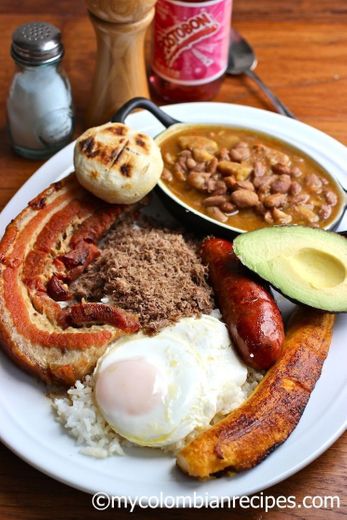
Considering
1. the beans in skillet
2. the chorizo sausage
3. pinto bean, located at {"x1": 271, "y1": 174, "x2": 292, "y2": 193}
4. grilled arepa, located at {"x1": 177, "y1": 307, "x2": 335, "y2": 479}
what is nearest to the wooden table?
the beans in skillet

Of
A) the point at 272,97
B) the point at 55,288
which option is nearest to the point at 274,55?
the point at 272,97

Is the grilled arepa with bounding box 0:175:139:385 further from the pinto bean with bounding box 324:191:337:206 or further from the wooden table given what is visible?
the pinto bean with bounding box 324:191:337:206

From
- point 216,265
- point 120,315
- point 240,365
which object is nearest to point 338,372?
point 240,365

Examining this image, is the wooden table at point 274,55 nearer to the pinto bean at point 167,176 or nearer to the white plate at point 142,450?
the pinto bean at point 167,176

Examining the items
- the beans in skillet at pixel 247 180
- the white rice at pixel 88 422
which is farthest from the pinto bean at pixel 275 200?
the white rice at pixel 88 422

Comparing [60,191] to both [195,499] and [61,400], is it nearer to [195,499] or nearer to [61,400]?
[61,400]

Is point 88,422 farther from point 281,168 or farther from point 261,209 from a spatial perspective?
point 281,168
